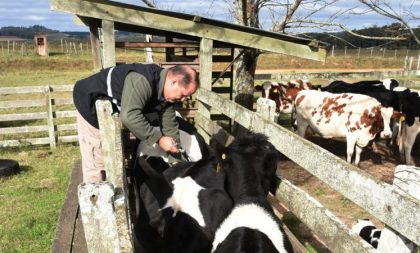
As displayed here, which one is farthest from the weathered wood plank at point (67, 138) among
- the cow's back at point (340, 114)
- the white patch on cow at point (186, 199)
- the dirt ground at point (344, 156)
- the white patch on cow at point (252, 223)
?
the white patch on cow at point (252, 223)

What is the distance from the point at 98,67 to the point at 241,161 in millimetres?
5358

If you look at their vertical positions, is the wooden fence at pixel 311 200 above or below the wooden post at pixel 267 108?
below

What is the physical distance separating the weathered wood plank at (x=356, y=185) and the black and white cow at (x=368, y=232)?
172cm

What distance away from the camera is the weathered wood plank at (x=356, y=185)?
1562mm

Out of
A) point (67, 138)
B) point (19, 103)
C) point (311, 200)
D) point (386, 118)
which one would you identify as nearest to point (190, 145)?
point (311, 200)

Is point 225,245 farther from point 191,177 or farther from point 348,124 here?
point 348,124

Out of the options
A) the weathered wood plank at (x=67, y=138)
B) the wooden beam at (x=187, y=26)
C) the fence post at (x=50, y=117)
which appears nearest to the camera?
the wooden beam at (x=187, y=26)

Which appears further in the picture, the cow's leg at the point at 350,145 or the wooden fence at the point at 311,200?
the cow's leg at the point at 350,145

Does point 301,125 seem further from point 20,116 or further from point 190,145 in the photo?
point 20,116

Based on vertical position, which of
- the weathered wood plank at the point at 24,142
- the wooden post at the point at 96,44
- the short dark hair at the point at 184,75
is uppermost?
the wooden post at the point at 96,44

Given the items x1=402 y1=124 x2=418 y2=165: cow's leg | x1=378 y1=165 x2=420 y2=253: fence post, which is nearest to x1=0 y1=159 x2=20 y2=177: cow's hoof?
x1=378 y1=165 x2=420 y2=253: fence post

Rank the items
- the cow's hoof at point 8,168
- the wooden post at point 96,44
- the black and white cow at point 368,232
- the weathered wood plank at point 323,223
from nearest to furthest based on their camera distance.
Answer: the weathered wood plank at point 323,223
the black and white cow at point 368,232
the cow's hoof at point 8,168
the wooden post at point 96,44

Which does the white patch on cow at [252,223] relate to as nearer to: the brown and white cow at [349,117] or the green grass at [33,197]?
the green grass at [33,197]

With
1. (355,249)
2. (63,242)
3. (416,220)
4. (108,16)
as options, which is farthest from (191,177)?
(108,16)
